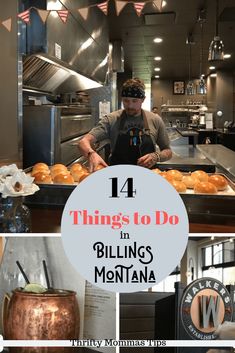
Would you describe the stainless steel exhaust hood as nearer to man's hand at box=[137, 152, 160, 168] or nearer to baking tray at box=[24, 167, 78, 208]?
baking tray at box=[24, 167, 78, 208]

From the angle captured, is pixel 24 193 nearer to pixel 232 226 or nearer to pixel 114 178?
pixel 114 178

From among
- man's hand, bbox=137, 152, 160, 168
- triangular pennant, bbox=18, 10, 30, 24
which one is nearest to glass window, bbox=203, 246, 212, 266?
man's hand, bbox=137, 152, 160, 168

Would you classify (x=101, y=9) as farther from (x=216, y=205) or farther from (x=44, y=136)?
(x=44, y=136)

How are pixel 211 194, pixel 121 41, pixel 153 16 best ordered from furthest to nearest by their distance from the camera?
pixel 121 41 < pixel 153 16 < pixel 211 194

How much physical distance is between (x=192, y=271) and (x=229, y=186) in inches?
33.0

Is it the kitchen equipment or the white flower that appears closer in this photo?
the white flower

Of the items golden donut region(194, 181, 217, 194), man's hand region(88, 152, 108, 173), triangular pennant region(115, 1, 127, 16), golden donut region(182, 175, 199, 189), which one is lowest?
golden donut region(194, 181, 217, 194)

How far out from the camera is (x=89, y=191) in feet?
3.13

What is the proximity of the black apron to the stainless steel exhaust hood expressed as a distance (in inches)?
53.4

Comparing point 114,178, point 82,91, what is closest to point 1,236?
point 114,178
